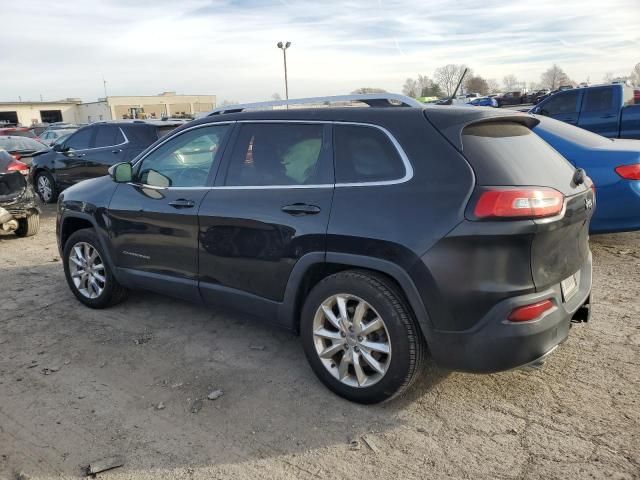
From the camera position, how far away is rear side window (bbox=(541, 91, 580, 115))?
1183cm

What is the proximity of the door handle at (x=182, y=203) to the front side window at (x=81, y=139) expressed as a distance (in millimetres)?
7546

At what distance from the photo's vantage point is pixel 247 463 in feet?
8.98

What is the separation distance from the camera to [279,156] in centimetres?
355

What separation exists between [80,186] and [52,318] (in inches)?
49.8

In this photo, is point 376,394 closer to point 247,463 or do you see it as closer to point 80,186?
point 247,463

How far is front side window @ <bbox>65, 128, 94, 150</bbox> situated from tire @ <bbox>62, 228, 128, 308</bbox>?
6235mm

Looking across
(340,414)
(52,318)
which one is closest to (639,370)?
(340,414)

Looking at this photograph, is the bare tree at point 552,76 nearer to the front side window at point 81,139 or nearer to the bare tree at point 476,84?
the bare tree at point 476,84

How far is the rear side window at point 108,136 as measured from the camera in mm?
10031

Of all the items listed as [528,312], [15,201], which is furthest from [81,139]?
[528,312]

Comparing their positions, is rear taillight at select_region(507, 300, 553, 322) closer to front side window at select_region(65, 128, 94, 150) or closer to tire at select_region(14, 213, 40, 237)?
tire at select_region(14, 213, 40, 237)

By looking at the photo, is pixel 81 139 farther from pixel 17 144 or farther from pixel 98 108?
pixel 98 108

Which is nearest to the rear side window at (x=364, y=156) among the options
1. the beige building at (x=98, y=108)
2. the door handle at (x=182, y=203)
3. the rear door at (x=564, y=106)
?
the door handle at (x=182, y=203)

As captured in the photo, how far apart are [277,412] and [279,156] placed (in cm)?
166
